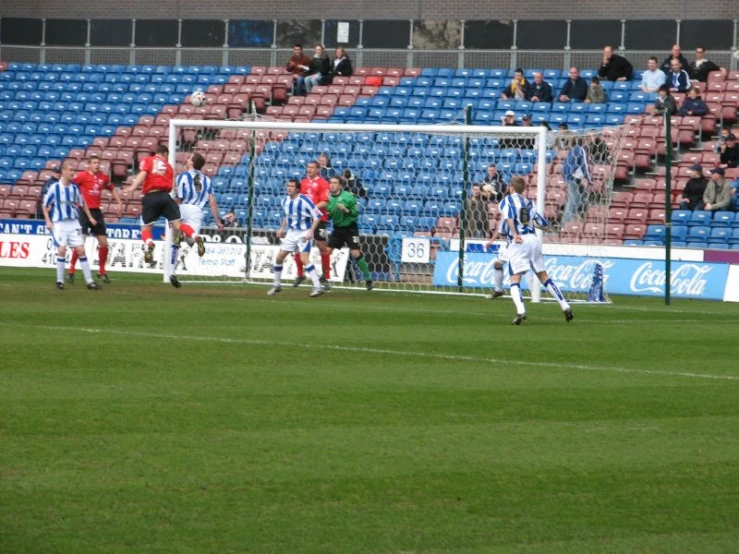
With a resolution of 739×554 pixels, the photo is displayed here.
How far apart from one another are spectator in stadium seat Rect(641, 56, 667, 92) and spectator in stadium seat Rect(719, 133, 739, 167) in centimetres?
345

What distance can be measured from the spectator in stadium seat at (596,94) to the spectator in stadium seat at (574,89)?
0.46 feet

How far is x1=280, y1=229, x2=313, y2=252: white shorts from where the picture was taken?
23.3 meters

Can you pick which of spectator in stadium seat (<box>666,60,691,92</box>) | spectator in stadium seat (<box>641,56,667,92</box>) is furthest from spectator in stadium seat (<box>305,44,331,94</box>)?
spectator in stadium seat (<box>666,60,691,92</box>)

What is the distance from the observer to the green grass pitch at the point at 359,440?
22.6 ft

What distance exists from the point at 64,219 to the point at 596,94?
577 inches

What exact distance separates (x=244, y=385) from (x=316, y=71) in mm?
26852

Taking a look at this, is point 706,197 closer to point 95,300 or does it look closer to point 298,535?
point 95,300

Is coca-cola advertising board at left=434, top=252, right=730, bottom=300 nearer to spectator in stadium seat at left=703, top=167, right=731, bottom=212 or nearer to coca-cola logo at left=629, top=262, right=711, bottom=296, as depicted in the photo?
coca-cola logo at left=629, top=262, right=711, bottom=296

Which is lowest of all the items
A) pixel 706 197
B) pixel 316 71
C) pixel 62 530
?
pixel 62 530

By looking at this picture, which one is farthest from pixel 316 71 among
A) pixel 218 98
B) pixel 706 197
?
pixel 706 197

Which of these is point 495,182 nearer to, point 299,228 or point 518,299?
point 299,228

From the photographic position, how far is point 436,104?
35.3m

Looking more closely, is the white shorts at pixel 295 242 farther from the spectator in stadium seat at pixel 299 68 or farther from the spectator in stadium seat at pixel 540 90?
the spectator in stadium seat at pixel 299 68

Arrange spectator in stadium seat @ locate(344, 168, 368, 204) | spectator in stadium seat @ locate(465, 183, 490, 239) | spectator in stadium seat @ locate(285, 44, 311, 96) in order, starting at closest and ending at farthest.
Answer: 1. spectator in stadium seat @ locate(465, 183, 490, 239)
2. spectator in stadium seat @ locate(344, 168, 368, 204)
3. spectator in stadium seat @ locate(285, 44, 311, 96)
